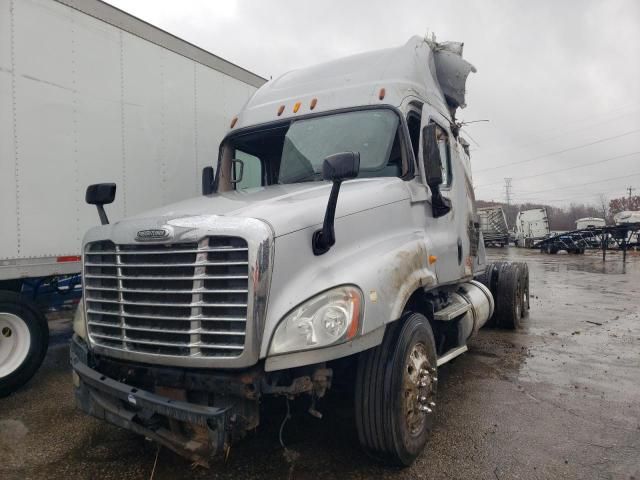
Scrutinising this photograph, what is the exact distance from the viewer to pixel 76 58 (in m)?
5.01

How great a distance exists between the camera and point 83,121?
5.06 metres

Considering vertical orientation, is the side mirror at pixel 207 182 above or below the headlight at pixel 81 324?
above

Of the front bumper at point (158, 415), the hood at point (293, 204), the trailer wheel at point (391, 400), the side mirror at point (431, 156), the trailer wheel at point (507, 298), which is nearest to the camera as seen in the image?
the front bumper at point (158, 415)

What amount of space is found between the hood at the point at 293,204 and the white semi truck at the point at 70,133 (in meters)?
2.10

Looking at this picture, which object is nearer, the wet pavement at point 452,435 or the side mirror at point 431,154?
the wet pavement at point 452,435

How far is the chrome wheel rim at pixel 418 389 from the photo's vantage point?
322 cm

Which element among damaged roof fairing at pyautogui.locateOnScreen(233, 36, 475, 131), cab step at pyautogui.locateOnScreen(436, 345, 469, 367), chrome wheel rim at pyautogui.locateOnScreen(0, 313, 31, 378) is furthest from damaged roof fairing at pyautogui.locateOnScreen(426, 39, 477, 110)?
chrome wheel rim at pyautogui.locateOnScreen(0, 313, 31, 378)

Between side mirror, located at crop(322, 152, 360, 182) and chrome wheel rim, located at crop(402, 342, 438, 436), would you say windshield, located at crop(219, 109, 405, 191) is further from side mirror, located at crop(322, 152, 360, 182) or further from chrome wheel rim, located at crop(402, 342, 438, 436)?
chrome wheel rim, located at crop(402, 342, 438, 436)

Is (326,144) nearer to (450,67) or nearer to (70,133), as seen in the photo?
(450,67)

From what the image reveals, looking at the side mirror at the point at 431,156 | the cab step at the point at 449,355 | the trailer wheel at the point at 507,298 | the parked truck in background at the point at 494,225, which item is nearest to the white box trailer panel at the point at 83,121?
the side mirror at the point at 431,156

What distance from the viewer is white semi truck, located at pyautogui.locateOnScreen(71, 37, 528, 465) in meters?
2.56

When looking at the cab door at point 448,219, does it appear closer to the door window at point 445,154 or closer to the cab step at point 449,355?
the door window at point 445,154

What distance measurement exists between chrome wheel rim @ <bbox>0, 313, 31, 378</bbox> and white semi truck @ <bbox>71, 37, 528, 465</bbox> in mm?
1764

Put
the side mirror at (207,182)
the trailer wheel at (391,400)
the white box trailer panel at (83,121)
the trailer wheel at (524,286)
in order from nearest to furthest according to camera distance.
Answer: the trailer wheel at (391,400) < the white box trailer panel at (83,121) < the side mirror at (207,182) < the trailer wheel at (524,286)
